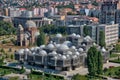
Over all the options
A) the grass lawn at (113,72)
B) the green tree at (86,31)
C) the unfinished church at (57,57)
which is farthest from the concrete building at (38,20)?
the grass lawn at (113,72)

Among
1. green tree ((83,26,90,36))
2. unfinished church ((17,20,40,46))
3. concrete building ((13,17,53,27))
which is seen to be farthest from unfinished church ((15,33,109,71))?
concrete building ((13,17,53,27))

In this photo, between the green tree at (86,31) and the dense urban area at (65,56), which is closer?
the dense urban area at (65,56)

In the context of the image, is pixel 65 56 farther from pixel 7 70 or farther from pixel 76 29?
pixel 76 29

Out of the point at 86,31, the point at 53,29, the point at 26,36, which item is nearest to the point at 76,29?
the point at 86,31

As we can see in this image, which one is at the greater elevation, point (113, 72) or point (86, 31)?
point (86, 31)

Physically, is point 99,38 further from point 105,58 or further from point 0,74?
point 0,74

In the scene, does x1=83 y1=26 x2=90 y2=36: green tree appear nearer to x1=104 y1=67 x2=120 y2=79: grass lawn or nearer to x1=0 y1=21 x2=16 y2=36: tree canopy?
x1=104 y1=67 x2=120 y2=79: grass lawn

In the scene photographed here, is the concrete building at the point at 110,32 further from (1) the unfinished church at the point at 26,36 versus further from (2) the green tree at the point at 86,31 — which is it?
(1) the unfinished church at the point at 26,36

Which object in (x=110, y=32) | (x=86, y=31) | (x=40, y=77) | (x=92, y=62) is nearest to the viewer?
(x=40, y=77)
